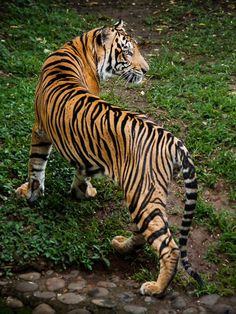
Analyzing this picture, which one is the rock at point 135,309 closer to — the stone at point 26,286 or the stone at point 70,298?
the stone at point 70,298

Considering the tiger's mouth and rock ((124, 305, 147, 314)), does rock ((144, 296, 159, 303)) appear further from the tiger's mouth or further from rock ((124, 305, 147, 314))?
the tiger's mouth

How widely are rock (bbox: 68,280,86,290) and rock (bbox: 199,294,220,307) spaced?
94 cm

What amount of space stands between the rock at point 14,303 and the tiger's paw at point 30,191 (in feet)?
4.31

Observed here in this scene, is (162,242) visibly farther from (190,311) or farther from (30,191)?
(30,191)

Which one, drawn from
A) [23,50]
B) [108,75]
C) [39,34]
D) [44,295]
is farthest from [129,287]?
[39,34]

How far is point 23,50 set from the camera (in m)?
9.66

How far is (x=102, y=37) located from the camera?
238 inches

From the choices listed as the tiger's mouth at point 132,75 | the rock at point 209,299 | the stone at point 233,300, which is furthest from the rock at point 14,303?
the tiger's mouth at point 132,75

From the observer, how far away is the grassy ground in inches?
214

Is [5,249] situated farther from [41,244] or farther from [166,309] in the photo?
[166,309]

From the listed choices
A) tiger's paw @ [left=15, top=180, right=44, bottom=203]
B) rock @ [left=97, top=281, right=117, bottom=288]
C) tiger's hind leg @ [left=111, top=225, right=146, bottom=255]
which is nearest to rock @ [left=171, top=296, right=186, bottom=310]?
rock @ [left=97, top=281, right=117, bottom=288]

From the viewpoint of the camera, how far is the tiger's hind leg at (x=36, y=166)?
19.3 ft

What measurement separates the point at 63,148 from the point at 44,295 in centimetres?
127

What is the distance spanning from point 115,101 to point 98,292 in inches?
144
